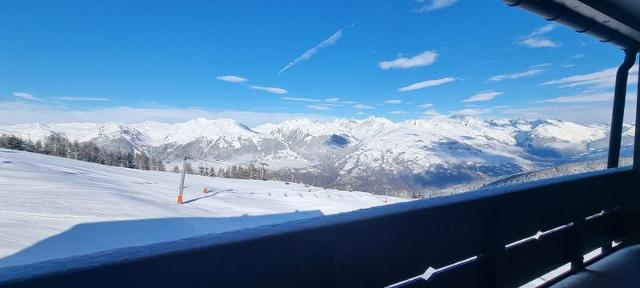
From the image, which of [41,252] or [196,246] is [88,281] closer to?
[196,246]

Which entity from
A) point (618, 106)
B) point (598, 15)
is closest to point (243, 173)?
point (618, 106)

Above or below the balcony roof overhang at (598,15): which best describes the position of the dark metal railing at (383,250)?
below

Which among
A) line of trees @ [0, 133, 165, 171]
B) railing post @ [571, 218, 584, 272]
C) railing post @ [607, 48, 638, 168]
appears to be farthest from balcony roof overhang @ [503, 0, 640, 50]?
line of trees @ [0, 133, 165, 171]

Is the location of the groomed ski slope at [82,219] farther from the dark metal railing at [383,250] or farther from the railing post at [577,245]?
the railing post at [577,245]

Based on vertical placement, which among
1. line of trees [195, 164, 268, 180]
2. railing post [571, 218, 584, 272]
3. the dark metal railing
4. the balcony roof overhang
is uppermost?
the balcony roof overhang

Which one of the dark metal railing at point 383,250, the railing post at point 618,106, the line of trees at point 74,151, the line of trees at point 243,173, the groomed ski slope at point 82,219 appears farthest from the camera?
the line of trees at point 243,173

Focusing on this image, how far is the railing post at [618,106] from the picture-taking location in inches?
142

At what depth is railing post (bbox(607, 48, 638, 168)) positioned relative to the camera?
361 cm

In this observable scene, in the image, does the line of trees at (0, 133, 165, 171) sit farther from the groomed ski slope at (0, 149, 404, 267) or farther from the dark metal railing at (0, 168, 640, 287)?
the dark metal railing at (0, 168, 640, 287)

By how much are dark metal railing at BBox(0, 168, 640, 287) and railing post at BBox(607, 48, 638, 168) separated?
145 centimetres

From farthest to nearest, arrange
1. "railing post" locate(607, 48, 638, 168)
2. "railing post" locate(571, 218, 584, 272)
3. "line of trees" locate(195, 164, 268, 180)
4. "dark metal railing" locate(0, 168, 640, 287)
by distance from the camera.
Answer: "line of trees" locate(195, 164, 268, 180) → "railing post" locate(607, 48, 638, 168) → "railing post" locate(571, 218, 584, 272) → "dark metal railing" locate(0, 168, 640, 287)

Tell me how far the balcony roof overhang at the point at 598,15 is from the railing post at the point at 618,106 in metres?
0.14

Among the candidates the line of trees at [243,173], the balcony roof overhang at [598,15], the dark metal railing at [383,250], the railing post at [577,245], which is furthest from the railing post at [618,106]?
the line of trees at [243,173]

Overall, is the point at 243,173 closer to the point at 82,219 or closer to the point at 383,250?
the point at 82,219
